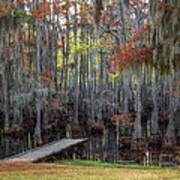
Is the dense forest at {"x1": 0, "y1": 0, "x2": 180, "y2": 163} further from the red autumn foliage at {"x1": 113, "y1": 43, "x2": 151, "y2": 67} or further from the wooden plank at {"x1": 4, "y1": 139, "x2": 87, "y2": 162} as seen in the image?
the wooden plank at {"x1": 4, "y1": 139, "x2": 87, "y2": 162}

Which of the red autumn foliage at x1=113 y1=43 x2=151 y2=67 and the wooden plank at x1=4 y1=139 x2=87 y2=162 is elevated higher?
the red autumn foliage at x1=113 y1=43 x2=151 y2=67

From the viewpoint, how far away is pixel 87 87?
1077 inches

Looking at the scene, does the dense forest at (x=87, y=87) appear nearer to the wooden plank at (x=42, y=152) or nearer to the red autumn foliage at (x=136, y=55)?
the red autumn foliage at (x=136, y=55)

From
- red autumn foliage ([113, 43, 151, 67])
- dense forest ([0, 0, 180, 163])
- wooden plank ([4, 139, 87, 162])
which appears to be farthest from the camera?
dense forest ([0, 0, 180, 163])

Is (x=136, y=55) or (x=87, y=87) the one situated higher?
(x=136, y=55)

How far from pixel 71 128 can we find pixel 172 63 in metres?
11.9

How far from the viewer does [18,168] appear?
9367 mm

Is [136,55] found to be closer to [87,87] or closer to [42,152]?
[42,152]

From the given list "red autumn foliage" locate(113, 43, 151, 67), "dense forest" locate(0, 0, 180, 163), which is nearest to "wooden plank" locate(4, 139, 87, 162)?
"dense forest" locate(0, 0, 180, 163)

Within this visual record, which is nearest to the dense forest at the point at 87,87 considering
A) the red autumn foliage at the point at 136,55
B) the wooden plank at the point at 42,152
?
the red autumn foliage at the point at 136,55

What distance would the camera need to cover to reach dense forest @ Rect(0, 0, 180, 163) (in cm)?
1295

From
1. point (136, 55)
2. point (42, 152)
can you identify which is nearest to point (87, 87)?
point (42, 152)

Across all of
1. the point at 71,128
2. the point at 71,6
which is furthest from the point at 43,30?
the point at 71,128

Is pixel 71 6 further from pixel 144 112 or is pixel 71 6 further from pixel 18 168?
pixel 18 168
